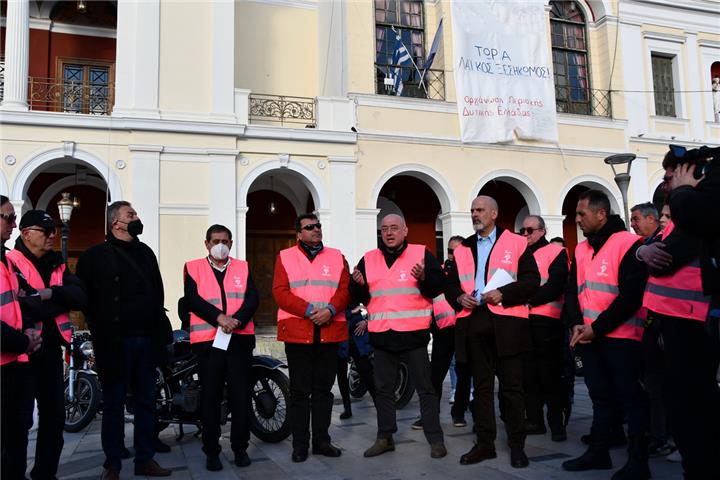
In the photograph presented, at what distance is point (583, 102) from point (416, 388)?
1500 centimetres

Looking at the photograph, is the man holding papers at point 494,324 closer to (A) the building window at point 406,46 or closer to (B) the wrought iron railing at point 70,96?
(A) the building window at point 406,46

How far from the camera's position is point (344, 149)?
14.9m

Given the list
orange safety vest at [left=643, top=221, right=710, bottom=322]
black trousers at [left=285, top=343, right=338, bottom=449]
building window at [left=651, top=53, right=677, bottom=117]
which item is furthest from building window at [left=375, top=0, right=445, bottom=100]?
orange safety vest at [left=643, top=221, right=710, bottom=322]

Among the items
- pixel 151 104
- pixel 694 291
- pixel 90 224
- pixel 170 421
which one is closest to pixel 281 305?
pixel 170 421

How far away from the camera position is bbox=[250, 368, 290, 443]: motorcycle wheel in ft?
18.6

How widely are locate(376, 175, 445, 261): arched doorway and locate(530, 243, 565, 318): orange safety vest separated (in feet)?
37.6

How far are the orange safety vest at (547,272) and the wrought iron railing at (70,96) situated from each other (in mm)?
12677

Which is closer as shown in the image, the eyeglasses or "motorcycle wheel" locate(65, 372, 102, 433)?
the eyeglasses

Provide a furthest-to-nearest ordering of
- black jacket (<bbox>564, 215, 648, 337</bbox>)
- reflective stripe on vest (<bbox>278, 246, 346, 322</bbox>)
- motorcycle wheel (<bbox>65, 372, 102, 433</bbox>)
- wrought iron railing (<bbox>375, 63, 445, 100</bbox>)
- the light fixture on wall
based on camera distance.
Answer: the light fixture on wall < wrought iron railing (<bbox>375, 63, 445, 100</bbox>) < motorcycle wheel (<bbox>65, 372, 102, 433</bbox>) < reflective stripe on vest (<bbox>278, 246, 346, 322</bbox>) < black jacket (<bbox>564, 215, 648, 337</bbox>)

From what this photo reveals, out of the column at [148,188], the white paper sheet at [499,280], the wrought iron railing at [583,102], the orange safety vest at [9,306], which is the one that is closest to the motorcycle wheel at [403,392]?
the white paper sheet at [499,280]

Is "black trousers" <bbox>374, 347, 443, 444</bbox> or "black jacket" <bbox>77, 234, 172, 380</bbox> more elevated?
"black jacket" <bbox>77, 234, 172, 380</bbox>

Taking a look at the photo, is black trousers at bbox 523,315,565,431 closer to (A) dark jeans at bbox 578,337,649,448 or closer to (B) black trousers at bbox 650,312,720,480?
(A) dark jeans at bbox 578,337,649,448

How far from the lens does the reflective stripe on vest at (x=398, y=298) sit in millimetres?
5000

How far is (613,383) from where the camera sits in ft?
14.5
